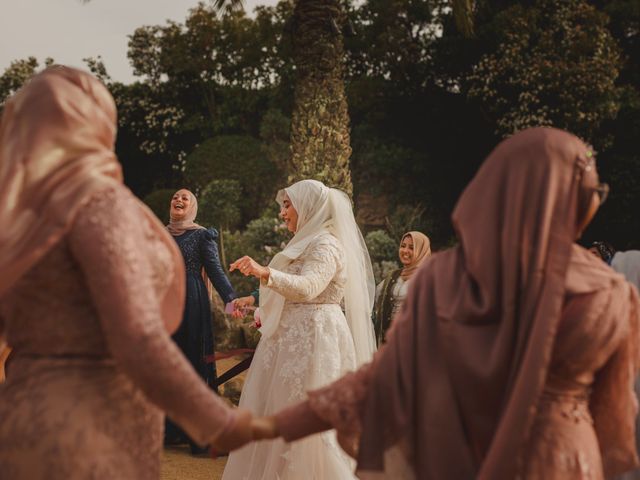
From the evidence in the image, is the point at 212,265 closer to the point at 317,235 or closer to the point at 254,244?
the point at 317,235

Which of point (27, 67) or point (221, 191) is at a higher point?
point (27, 67)

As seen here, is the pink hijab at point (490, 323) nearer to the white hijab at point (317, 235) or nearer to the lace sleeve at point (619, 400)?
the lace sleeve at point (619, 400)

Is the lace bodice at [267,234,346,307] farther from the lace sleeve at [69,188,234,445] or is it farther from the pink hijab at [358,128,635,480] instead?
the lace sleeve at [69,188,234,445]

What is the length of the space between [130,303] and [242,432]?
0.62 metres

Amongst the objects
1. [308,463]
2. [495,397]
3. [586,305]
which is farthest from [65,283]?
[308,463]

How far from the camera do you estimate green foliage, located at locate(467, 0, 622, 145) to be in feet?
64.6

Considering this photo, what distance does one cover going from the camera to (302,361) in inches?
226

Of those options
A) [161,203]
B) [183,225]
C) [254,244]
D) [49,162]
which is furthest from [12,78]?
[49,162]

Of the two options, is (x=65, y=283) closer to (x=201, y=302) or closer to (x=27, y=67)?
(x=201, y=302)

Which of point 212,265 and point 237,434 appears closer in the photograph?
point 237,434

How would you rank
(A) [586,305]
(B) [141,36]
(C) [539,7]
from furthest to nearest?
(B) [141,36], (C) [539,7], (A) [586,305]

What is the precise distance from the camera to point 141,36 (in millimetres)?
28000

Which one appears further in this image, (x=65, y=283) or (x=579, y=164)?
(x=579, y=164)

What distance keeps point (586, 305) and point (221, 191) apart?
19.8m
